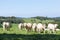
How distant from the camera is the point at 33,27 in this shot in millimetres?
28781

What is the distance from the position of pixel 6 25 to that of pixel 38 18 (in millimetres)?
6615

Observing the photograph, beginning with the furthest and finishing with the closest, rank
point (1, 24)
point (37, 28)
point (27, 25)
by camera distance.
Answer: point (1, 24)
point (27, 25)
point (37, 28)

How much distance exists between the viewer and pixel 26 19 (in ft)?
122

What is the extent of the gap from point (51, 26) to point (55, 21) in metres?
6.80

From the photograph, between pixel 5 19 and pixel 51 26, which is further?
pixel 5 19

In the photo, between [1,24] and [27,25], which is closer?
[27,25]

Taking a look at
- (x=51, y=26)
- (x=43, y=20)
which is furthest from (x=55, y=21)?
(x=51, y=26)

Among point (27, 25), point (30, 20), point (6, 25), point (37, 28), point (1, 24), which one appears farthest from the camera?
point (30, 20)

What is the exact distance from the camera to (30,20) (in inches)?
1443

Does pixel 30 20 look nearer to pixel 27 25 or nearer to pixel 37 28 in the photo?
pixel 27 25

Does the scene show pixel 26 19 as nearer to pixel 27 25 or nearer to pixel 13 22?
pixel 13 22

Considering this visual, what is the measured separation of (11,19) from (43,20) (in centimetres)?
450

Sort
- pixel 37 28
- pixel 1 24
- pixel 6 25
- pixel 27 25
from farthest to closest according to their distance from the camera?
1. pixel 1 24
2. pixel 6 25
3. pixel 27 25
4. pixel 37 28

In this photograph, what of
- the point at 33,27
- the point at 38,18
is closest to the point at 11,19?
the point at 38,18
